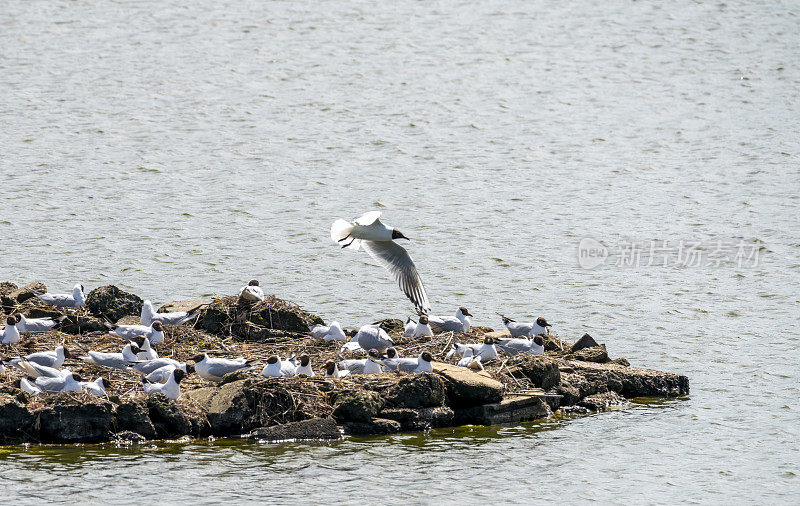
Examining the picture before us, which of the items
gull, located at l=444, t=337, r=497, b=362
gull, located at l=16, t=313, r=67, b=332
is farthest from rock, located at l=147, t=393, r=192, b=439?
gull, located at l=444, t=337, r=497, b=362

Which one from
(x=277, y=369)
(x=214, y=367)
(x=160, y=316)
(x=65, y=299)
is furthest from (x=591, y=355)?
(x=65, y=299)

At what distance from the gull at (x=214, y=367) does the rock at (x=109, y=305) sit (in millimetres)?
3088

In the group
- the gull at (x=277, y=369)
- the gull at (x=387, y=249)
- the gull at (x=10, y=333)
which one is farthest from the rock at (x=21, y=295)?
the gull at (x=277, y=369)

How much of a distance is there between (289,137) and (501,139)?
20.3 feet

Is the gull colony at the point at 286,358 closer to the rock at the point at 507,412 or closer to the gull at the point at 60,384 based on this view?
the gull at the point at 60,384

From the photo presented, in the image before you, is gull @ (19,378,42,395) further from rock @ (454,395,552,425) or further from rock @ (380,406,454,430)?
rock @ (454,395,552,425)

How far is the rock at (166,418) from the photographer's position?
1240cm

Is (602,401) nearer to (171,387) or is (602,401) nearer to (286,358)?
(286,358)

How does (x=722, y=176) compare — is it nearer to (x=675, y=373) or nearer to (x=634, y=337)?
(x=634, y=337)

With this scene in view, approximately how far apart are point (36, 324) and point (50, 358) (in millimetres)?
2296

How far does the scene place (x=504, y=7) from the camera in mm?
50469

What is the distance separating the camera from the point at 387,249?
1600 centimetres

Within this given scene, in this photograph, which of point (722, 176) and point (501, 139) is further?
point (501, 139)

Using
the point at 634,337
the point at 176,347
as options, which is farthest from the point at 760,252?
the point at 176,347
